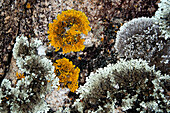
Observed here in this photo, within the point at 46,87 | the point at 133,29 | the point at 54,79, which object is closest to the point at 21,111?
the point at 46,87

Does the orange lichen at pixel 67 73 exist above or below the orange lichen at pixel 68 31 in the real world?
below

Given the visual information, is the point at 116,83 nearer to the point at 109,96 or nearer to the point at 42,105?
the point at 109,96

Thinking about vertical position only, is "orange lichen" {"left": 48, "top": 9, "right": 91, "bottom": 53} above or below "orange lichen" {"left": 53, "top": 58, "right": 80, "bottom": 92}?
above

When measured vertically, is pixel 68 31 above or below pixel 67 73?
Answer: above
